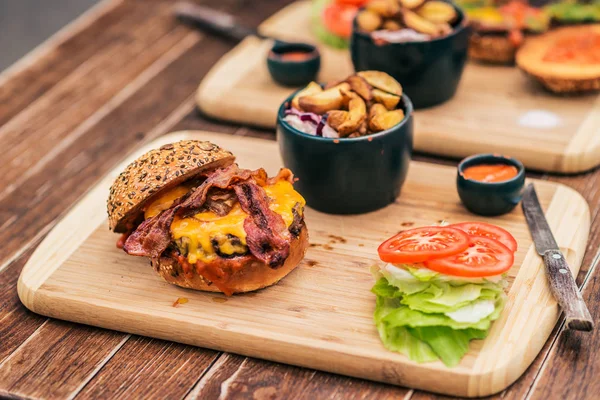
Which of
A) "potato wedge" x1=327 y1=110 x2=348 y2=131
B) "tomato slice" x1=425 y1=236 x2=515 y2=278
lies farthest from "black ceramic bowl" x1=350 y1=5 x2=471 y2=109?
"tomato slice" x1=425 y1=236 x2=515 y2=278

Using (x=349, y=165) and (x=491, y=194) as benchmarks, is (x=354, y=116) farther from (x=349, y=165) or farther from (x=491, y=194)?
(x=491, y=194)

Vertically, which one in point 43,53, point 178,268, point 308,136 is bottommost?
point 43,53

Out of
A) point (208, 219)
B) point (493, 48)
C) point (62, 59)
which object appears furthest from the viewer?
point (62, 59)

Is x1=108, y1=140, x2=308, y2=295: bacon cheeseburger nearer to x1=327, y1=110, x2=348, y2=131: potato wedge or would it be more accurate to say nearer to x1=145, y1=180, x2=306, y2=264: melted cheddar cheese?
x1=145, y1=180, x2=306, y2=264: melted cheddar cheese

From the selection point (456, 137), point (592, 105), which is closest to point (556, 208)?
point (456, 137)

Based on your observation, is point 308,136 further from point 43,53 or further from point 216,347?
point 43,53

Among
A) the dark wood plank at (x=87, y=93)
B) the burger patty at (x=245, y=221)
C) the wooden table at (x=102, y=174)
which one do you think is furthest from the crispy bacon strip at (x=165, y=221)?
the dark wood plank at (x=87, y=93)

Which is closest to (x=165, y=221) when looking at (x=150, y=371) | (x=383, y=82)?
(x=150, y=371)
